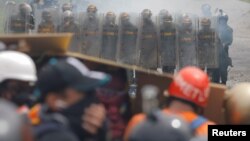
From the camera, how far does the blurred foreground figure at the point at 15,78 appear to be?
423 cm

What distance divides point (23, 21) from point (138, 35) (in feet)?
9.79

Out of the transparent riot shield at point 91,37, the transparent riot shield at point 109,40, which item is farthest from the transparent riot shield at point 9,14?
the transparent riot shield at point 109,40

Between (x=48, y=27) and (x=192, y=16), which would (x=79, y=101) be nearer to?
(x=48, y=27)

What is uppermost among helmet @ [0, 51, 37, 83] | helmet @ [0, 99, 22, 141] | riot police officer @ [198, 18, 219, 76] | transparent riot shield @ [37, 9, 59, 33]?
transparent riot shield @ [37, 9, 59, 33]

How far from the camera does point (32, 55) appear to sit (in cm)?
519

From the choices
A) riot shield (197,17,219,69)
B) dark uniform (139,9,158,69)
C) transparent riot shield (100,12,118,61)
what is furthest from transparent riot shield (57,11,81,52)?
riot shield (197,17,219,69)

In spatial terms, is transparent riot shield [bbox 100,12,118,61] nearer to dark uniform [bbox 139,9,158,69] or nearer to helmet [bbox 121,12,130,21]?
helmet [bbox 121,12,130,21]

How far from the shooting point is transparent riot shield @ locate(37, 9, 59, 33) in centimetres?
1476

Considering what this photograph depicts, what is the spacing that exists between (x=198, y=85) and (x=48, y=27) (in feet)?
34.9

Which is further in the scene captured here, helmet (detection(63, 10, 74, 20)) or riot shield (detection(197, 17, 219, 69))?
riot shield (detection(197, 17, 219, 69))

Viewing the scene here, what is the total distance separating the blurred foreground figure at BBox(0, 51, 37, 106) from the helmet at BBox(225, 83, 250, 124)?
1.93 metres

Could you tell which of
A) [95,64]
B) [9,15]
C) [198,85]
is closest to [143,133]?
[198,85]

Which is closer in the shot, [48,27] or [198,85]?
[198,85]

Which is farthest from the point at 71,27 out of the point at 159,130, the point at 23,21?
the point at 159,130
